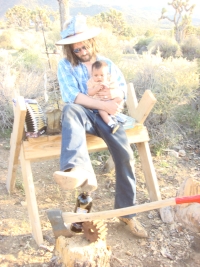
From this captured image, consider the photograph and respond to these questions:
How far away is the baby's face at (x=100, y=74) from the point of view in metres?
2.53

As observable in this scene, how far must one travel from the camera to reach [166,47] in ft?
43.4

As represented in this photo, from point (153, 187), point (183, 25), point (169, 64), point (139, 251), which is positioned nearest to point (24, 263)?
point (139, 251)

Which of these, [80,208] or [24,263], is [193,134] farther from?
[24,263]

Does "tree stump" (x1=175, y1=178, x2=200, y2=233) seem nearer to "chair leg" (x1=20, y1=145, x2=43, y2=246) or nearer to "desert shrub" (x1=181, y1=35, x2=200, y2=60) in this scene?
"chair leg" (x1=20, y1=145, x2=43, y2=246)

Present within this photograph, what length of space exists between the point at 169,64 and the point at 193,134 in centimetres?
151

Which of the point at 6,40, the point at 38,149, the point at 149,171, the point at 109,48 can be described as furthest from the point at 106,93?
the point at 6,40

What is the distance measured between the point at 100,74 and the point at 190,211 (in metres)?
1.28

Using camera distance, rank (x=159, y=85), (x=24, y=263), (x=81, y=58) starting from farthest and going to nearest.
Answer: (x=159, y=85), (x=81, y=58), (x=24, y=263)

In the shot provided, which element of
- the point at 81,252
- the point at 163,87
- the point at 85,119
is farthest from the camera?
the point at 163,87

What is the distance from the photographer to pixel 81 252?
194 centimetres

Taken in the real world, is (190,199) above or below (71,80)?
below

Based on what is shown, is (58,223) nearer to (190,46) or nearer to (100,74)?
(100,74)

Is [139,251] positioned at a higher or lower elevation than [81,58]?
lower

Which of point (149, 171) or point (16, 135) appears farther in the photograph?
point (149, 171)
